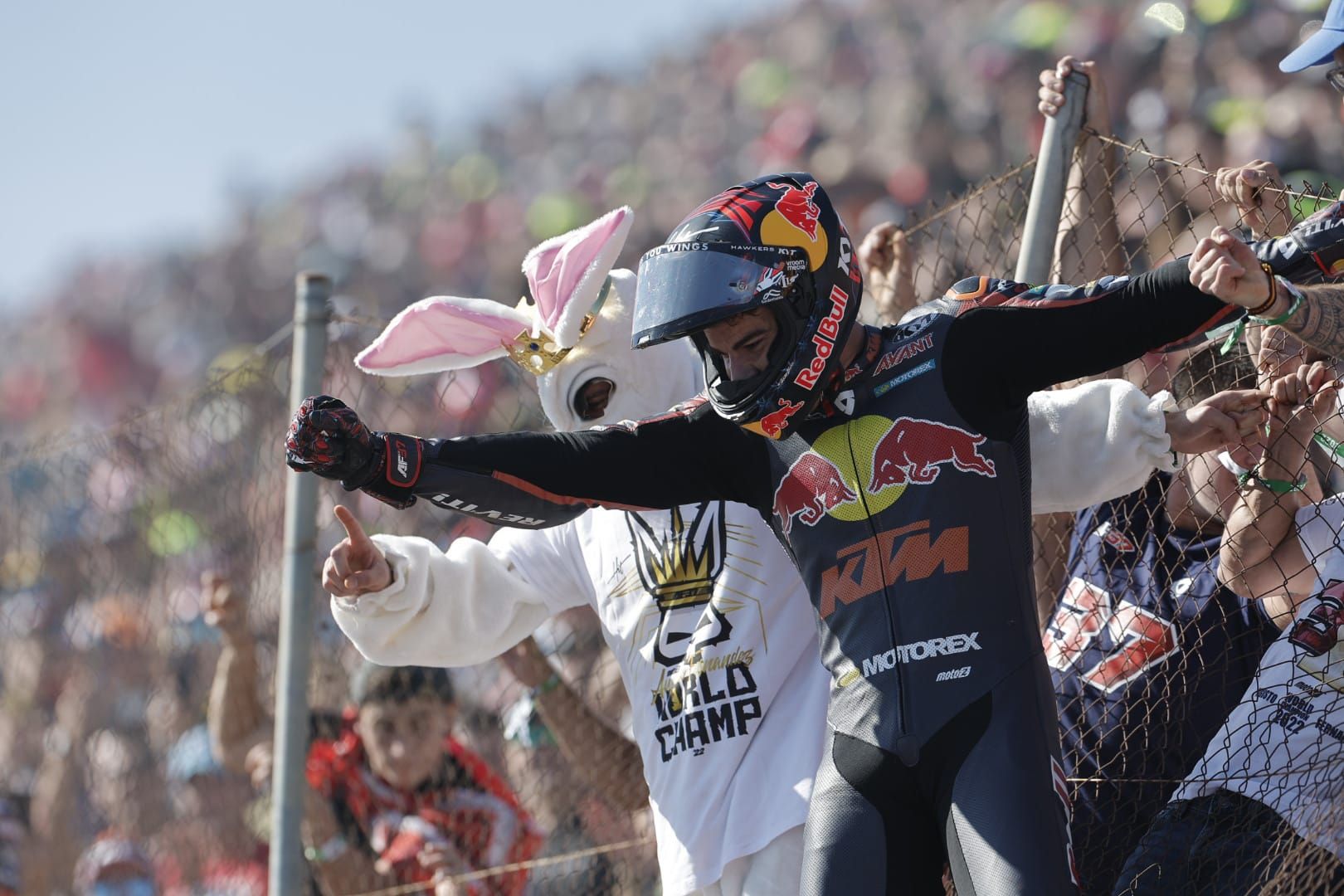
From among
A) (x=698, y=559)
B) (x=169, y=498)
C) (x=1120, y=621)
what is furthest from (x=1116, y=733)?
(x=169, y=498)

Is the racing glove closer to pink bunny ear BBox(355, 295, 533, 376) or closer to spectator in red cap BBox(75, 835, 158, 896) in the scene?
pink bunny ear BBox(355, 295, 533, 376)

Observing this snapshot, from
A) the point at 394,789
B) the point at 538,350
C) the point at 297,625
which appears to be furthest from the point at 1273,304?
the point at 394,789

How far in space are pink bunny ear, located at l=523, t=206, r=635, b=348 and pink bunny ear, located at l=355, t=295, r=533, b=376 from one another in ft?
0.42

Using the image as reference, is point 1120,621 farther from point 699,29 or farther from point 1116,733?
point 699,29

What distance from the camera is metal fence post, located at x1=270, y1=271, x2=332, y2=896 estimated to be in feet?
14.0

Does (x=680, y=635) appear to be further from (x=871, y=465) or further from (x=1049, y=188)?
(x=1049, y=188)

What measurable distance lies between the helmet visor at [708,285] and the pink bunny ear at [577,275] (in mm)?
611

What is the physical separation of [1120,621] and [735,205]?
1353mm

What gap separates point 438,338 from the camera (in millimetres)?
3592

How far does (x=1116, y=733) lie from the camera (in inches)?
137

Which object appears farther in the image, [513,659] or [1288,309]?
[513,659]

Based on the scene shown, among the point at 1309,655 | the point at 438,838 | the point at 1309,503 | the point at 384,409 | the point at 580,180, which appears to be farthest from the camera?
the point at 580,180

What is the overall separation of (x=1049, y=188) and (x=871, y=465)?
1214 millimetres

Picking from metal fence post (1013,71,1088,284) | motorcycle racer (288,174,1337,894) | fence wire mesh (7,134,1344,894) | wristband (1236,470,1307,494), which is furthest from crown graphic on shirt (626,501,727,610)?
wristband (1236,470,1307,494)
